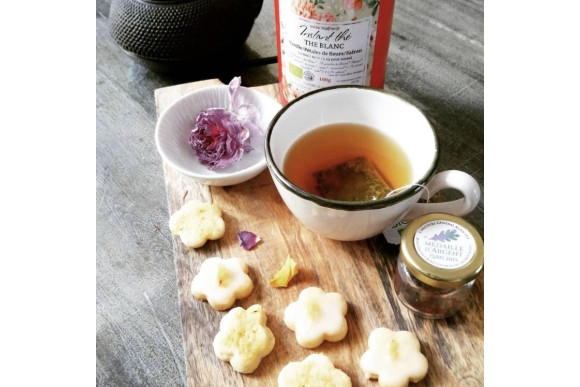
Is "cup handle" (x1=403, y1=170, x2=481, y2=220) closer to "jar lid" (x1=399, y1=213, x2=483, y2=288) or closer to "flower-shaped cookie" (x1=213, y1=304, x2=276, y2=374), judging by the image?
"jar lid" (x1=399, y1=213, x2=483, y2=288)

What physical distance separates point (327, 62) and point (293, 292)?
0.93 feet

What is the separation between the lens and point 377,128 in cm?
60

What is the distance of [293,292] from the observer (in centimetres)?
54

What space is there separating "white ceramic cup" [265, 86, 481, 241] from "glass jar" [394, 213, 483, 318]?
0.11 ft

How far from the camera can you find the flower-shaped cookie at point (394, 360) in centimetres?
46

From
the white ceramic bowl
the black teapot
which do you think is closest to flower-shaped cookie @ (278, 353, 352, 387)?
the white ceramic bowl

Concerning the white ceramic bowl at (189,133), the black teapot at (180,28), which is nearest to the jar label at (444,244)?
the white ceramic bowl at (189,133)

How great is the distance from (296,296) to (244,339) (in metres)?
0.08

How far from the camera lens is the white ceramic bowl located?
61 cm

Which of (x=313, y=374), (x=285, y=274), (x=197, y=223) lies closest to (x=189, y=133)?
(x=197, y=223)

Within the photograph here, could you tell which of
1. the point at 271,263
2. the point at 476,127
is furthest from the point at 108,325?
the point at 476,127

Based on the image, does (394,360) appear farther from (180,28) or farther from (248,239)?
(180,28)

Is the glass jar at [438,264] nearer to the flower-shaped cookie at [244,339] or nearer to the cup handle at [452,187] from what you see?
the cup handle at [452,187]

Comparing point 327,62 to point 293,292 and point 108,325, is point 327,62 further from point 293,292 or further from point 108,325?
point 108,325
